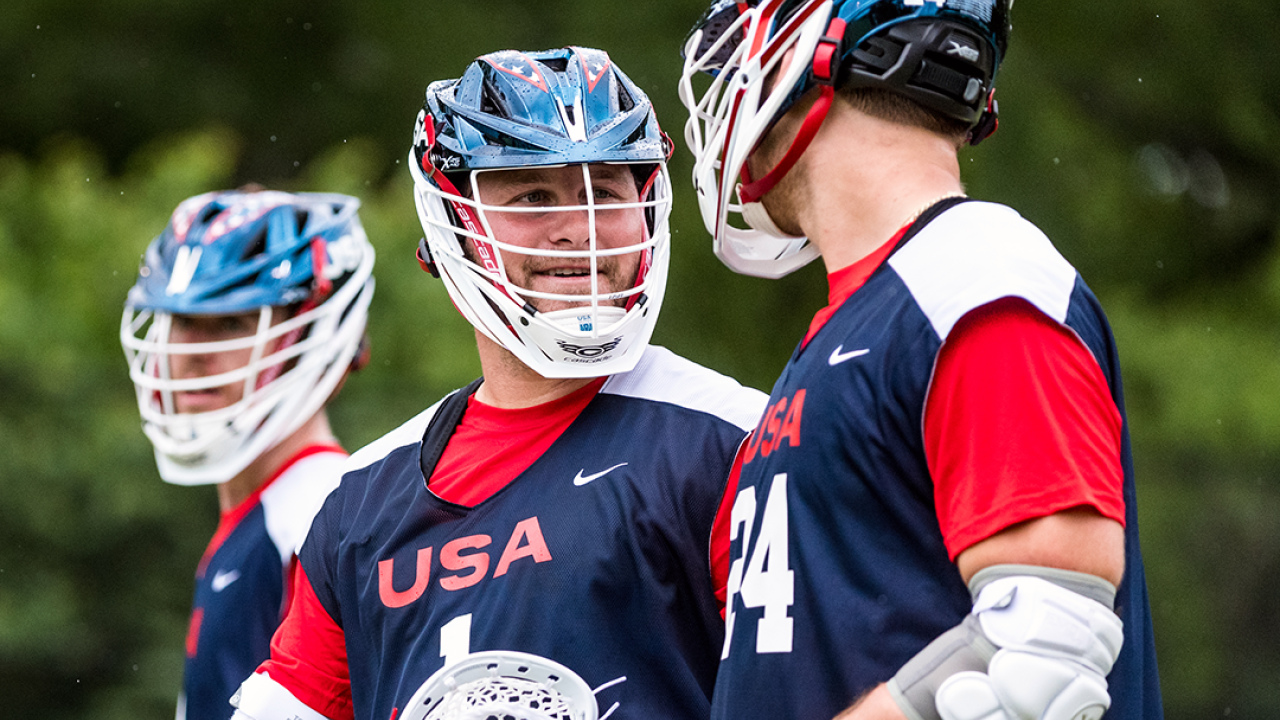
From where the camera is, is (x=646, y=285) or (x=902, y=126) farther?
(x=646, y=285)

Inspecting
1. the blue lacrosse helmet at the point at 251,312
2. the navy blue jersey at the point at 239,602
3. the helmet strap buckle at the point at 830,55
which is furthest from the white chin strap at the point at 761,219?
the blue lacrosse helmet at the point at 251,312

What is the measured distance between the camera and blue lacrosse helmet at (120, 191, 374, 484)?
4418 mm

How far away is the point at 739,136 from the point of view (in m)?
2.31

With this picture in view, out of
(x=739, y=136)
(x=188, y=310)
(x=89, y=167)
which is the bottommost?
(x=89, y=167)

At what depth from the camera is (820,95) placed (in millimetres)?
2215

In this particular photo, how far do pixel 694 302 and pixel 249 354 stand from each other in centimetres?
485

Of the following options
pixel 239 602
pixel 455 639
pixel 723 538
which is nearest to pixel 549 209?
pixel 723 538

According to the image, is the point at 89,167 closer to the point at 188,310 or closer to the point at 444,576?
the point at 188,310

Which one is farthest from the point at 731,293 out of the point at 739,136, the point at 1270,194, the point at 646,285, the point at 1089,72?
the point at 739,136

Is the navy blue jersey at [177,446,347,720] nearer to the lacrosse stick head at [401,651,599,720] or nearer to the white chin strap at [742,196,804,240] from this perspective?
the lacrosse stick head at [401,651,599,720]

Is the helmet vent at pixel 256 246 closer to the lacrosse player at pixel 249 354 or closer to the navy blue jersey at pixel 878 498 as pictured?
the lacrosse player at pixel 249 354

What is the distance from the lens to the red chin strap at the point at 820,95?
216 centimetres

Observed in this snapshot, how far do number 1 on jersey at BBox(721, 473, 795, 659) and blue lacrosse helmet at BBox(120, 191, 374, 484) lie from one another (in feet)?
8.48

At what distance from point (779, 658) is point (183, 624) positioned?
5492 millimetres
